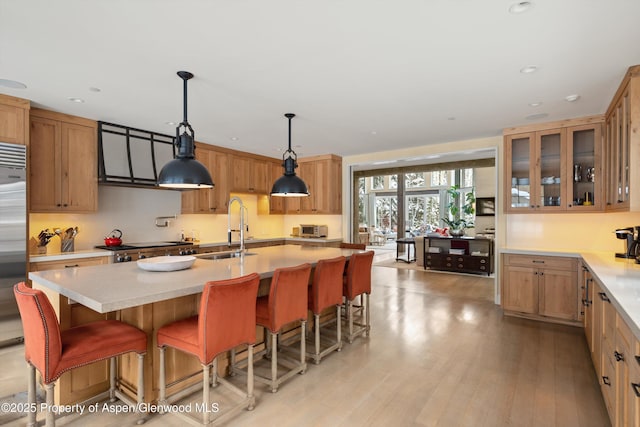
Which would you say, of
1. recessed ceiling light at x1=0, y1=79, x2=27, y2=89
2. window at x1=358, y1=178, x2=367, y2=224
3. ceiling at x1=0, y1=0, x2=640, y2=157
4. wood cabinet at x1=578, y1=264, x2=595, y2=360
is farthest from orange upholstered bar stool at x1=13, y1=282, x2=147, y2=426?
window at x1=358, y1=178, x2=367, y2=224

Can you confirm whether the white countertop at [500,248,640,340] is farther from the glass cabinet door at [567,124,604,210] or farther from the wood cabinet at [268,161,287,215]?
the wood cabinet at [268,161,287,215]

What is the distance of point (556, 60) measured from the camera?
2586 mm

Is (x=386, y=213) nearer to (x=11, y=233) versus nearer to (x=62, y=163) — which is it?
(x=62, y=163)

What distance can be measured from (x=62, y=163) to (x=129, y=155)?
0.76 metres

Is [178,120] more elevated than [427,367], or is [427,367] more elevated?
[178,120]

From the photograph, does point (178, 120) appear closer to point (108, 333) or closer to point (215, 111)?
point (215, 111)

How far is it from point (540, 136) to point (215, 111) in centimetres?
421

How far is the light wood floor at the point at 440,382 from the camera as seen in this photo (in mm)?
2217

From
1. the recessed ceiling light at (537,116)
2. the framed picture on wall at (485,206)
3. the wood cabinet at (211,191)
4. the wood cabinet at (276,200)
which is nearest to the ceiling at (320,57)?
the recessed ceiling light at (537,116)

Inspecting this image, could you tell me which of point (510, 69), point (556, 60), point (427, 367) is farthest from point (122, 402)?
point (556, 60)

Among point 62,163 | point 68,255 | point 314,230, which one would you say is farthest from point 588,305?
point 62,163

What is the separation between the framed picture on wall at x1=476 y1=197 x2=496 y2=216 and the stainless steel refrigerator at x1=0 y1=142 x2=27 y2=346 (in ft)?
32.7

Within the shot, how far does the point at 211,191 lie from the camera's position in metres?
5.67

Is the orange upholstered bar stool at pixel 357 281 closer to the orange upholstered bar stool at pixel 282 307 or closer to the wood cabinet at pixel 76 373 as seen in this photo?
the orange upholstered bar stool at pixel 282 307
